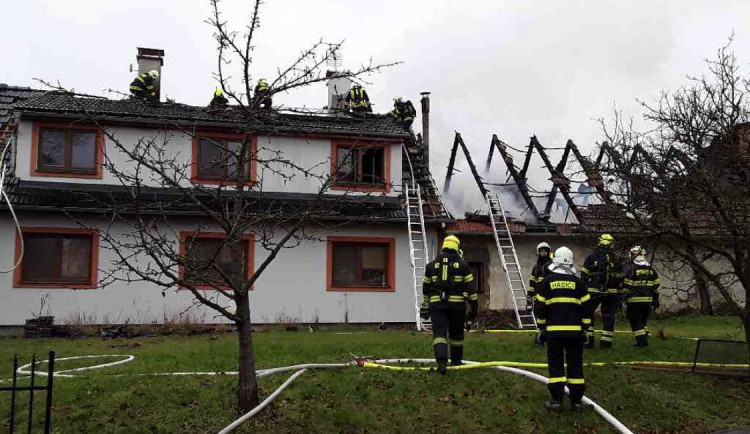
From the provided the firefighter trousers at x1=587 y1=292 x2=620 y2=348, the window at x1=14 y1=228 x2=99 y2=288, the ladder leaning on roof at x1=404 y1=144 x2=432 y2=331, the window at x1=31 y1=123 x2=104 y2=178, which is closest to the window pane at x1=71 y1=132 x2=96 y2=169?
the window at x1=31 y1=123 x2=104 y2=178

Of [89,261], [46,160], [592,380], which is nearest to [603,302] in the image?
[592,380]

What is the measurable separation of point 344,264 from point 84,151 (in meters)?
6.82

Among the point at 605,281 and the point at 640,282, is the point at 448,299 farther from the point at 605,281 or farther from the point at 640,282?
the point at 640,282

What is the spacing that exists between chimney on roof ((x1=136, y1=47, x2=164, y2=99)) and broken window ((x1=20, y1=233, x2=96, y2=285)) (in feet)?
20.7

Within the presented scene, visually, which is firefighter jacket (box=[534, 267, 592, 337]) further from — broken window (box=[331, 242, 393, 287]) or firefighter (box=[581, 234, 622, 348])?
broken window (box=[331, 242, 393, 287])

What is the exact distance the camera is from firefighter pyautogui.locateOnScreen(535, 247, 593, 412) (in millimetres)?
7461

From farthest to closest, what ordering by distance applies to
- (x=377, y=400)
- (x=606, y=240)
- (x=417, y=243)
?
(x=417, y=243), (x=606, y=240), (x=377, y=400)

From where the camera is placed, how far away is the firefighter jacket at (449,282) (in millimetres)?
8859

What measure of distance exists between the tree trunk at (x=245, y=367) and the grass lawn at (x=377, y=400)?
20 centimetres

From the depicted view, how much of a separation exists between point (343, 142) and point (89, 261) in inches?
265

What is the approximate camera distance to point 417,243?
54.2ft

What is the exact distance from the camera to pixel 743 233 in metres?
8.29

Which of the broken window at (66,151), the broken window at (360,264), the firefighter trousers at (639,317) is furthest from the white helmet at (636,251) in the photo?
the broken window at (66,151)

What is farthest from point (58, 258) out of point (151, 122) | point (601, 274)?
point (601, 274)
